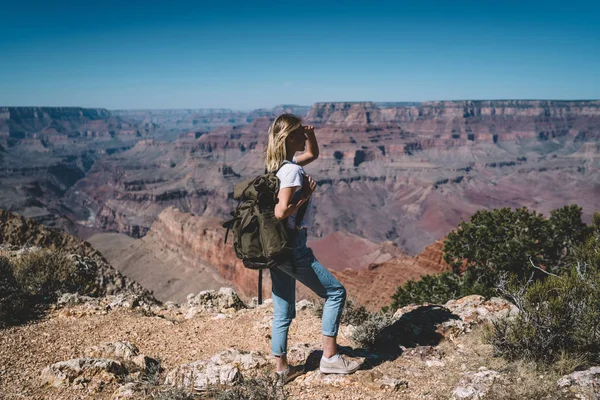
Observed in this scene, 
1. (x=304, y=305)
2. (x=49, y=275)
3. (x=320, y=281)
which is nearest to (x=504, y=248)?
(x=304, y=305)

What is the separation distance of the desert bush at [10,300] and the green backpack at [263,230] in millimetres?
4043

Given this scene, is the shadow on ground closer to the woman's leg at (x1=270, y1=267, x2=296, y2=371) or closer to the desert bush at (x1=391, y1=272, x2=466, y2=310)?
the woman's leg at (x1=270, y1=267, x2=296, y2=371)

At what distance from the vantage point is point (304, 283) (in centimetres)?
341

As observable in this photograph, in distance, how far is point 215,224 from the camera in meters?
42.7

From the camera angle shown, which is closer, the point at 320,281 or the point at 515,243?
the point at 320,281

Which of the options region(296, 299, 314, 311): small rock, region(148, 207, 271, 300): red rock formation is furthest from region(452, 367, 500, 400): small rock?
region(148, 207, 271, 300): red rock formation

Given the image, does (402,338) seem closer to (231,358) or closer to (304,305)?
(231,358)

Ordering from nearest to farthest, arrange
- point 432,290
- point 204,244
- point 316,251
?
point 432,290 → point 204,244 → point 316,251

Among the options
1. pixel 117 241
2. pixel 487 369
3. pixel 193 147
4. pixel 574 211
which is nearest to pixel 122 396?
pixel 487 369

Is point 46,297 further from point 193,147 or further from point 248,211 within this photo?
point 193,147

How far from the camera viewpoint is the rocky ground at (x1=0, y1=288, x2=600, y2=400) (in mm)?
3287

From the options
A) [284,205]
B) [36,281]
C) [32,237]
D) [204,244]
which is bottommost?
[204,244]

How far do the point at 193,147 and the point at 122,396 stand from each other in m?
169

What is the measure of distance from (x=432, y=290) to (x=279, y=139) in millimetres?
9794
